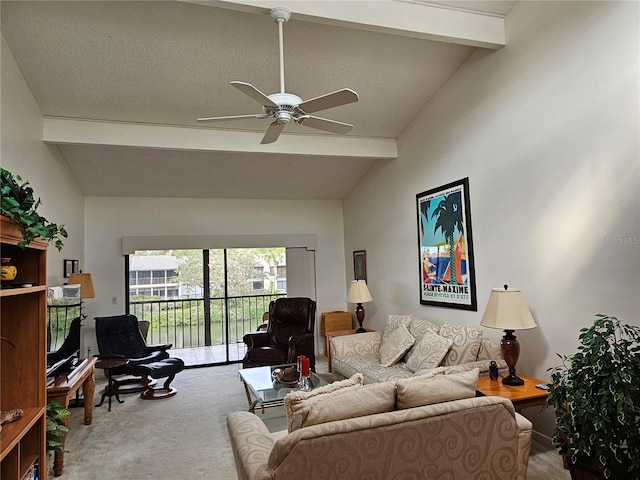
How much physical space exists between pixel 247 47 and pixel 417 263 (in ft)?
9.63

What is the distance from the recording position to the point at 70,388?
312 centimetres

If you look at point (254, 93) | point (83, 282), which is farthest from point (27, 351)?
point (83, 282)

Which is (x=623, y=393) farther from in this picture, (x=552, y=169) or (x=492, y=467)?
(x=552, y=169)

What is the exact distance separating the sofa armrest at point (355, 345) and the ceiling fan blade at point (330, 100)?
9.51ft

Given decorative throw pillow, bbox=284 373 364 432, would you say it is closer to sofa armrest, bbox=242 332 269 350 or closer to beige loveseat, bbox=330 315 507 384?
beige loveseat, bbox=330 315 507 384

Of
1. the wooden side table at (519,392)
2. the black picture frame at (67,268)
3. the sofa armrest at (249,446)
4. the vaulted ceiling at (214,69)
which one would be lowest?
the wooden side table at (519,392)

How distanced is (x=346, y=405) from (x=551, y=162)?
7.98 feet

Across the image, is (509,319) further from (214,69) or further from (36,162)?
(36,162)

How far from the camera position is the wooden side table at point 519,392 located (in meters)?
2.84

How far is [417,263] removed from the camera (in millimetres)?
4914

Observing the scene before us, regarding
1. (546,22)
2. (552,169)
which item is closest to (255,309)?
(552,169)

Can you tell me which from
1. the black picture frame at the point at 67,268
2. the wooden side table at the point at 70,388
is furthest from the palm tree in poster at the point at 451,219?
the black picture frame at the point at 67,268

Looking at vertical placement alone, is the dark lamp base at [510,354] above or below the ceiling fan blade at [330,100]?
below

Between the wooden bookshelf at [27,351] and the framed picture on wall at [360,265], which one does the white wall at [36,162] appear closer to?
the wooden bookshelf at [27,351]
